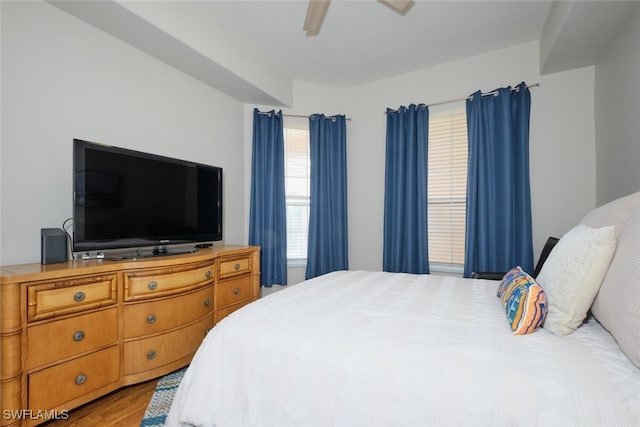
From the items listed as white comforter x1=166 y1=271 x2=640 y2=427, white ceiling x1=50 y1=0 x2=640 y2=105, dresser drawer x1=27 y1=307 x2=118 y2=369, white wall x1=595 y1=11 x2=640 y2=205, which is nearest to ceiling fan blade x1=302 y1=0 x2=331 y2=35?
white ceiling x1=50 y1=0 x2=640 y2=105

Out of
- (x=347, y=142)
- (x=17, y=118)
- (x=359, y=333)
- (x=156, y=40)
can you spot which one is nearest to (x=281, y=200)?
(x=347, y=142)

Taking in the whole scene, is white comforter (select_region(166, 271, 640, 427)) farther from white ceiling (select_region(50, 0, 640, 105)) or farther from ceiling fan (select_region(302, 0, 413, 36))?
white ceiling (select_region(50, 0, 640, 105))

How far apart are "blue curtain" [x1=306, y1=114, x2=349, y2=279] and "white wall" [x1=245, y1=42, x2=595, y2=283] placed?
0.17m

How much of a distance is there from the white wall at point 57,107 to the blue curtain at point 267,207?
96cm

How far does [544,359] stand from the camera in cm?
89

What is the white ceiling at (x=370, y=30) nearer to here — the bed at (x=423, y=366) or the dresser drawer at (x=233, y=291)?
the bed at (x=423, y=366)

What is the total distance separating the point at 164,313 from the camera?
201 centimetres

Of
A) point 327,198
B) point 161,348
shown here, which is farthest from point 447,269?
point 161,348

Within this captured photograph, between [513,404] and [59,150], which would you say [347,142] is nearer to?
[59,150]

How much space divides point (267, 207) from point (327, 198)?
0.69 metres

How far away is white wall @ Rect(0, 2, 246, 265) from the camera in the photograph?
1.77 m

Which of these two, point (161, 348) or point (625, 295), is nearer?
point (625, 295)

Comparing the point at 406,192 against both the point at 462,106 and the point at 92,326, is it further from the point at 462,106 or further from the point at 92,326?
the point at 92,326

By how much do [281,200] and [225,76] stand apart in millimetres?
1355
